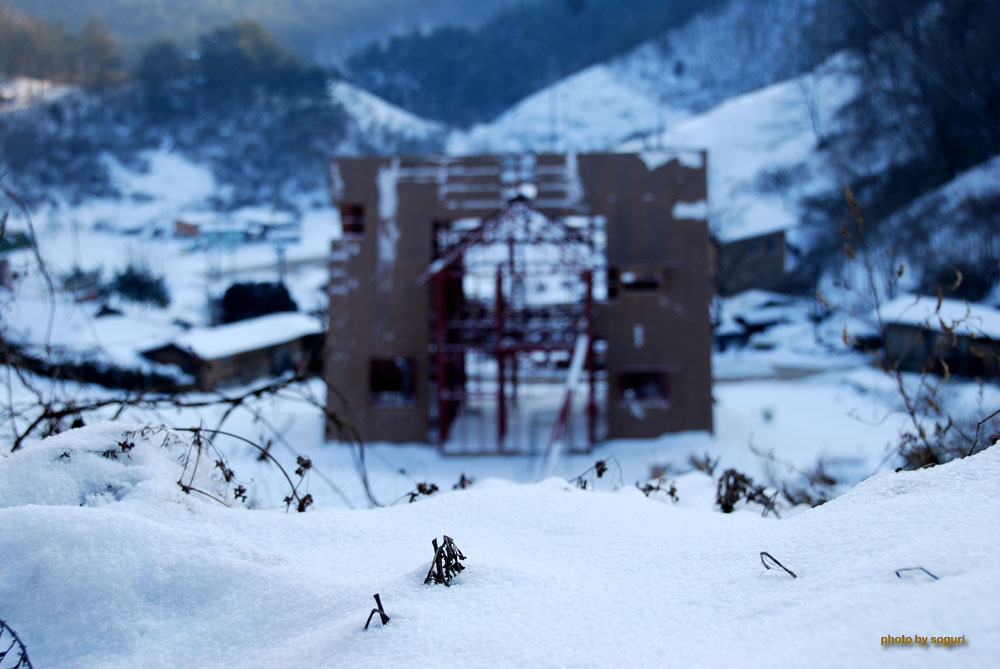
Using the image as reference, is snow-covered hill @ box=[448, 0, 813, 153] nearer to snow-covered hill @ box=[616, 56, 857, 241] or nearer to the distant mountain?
snow-covered hill @ box=[616, 56, 857, 241]

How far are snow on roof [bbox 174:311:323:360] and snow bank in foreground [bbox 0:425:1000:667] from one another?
974 inches

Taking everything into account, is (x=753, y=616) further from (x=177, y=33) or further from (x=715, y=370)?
(x=177, y=33)

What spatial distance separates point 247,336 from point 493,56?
72677 mm

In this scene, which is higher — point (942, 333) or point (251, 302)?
point (251, 302)

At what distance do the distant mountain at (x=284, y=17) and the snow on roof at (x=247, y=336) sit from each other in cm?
4914

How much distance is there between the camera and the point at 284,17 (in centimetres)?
8338

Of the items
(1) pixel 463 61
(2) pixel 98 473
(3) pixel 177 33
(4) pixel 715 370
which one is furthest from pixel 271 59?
→ (2) pixel 98 473

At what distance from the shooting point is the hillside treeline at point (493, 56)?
87.8 meters

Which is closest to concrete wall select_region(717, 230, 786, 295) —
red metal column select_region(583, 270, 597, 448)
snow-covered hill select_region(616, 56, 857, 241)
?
snow-covered hill select_region(616, 56, 857, 241)

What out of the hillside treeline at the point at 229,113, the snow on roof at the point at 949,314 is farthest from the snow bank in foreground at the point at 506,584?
the hillside treeline at the point at 229,113

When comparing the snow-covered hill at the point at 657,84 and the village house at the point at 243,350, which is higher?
the snow-covered hill at the point at 657,84

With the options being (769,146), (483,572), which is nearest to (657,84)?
(769,146)

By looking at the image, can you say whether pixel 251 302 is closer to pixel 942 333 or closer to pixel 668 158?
pixel 668 158

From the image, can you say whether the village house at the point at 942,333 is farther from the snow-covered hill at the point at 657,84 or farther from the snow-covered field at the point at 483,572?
the snow-covered hill at the point at 657,84
